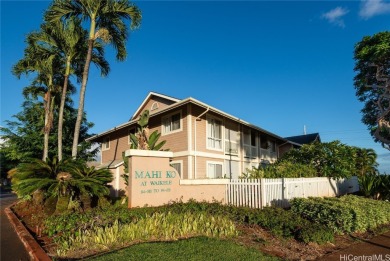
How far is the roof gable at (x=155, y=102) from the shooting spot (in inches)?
787

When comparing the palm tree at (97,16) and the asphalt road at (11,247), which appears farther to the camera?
the palm tree at (97,16)

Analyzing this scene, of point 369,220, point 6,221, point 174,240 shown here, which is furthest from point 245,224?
point 6,221

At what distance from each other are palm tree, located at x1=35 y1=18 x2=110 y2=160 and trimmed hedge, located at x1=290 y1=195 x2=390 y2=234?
529 inches

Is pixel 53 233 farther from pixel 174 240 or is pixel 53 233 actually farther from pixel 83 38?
pixel 83 38

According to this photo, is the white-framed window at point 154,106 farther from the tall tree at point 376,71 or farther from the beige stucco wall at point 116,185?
the tall tree at point 376,71

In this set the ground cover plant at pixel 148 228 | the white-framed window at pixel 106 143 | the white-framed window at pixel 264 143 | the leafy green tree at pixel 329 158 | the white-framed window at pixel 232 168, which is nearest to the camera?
the ground cover plant at pixel 148 228

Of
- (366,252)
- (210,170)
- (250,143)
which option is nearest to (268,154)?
(250,143)

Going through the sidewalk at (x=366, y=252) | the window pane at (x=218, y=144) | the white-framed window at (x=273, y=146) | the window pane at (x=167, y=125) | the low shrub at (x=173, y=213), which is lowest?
the sidewalk at (x=366, y=252)

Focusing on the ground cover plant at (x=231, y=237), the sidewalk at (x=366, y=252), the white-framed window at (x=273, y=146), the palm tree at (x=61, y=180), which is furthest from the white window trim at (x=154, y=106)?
the sidewalk at (x=366, y=252)

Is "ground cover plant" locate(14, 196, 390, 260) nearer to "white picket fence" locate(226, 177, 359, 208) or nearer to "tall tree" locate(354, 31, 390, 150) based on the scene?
"white picket fence" locate(226, 177, 359, 208)

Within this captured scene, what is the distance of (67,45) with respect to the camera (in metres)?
17.2

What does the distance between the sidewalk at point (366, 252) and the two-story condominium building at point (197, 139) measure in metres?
9.05

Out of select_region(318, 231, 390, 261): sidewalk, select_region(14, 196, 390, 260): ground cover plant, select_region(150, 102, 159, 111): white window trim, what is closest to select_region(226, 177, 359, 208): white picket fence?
select_region(14, 196, 390, 260): ground cover plant

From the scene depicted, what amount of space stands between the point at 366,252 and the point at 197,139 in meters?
11.5
